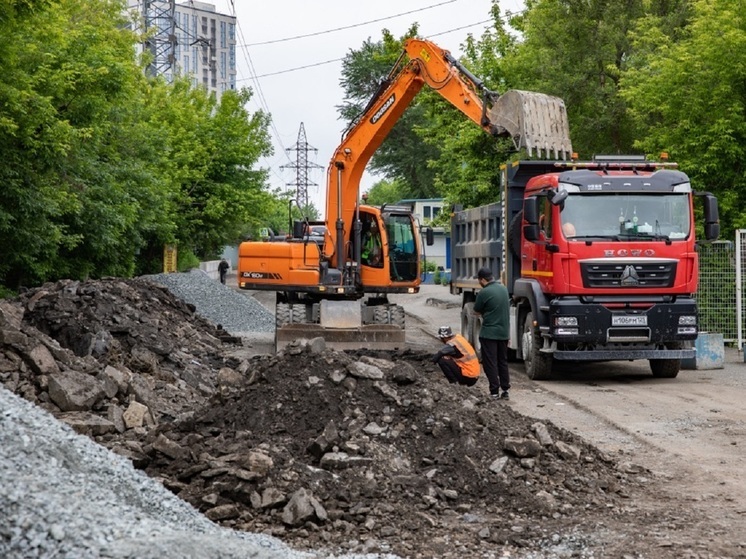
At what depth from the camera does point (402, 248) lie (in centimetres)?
2225

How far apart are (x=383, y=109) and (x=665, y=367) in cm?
748

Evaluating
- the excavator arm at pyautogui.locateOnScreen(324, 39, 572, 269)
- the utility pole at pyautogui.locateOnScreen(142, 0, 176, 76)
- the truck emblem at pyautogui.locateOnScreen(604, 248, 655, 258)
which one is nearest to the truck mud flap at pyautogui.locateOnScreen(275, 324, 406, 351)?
the excavator arm at pyautogui.locateOnScreen(324, 39, 572, 269)

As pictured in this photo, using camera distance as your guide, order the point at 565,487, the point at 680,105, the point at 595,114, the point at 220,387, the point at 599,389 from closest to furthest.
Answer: the point at 565,487, the point at 220,387, the point at 599,389, the point at 680,105, the point at 595,114

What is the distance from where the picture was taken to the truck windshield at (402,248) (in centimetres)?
2212

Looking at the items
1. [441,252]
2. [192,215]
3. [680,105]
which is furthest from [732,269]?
[441,252]

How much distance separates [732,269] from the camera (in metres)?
21.5

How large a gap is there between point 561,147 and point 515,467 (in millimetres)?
10109

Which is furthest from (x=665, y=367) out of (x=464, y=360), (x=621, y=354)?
(x=464, y=360)

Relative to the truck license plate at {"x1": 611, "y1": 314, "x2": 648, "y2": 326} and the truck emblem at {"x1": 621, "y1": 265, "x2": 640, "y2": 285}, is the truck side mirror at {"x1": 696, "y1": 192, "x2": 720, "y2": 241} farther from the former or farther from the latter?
the truck license plate at {"x1": 611, "y1": 314, "x2": 648, "y2": 326}

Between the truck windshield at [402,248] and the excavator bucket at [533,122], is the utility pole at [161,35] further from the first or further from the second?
the excavator bucket at [533,122]

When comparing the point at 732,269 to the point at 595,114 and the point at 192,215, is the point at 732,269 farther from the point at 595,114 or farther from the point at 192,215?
the point at 192,215

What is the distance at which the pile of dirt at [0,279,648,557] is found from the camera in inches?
313

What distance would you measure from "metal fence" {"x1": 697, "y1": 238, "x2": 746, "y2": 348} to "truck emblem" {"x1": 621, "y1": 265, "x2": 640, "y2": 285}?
5599 mm

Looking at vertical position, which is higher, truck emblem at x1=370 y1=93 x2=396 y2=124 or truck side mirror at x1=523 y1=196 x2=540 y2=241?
truck emblem at x1=370 y1=93 x2=396 y2=124
